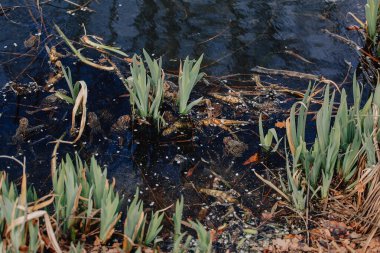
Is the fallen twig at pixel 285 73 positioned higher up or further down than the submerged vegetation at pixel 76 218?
higher up


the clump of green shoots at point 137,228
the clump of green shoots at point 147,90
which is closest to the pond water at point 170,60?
the clump of green shoots at point 147,90

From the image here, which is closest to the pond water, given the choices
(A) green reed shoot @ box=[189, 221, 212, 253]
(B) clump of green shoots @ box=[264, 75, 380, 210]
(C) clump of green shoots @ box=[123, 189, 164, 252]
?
(B) clump of green shoots @ box=[264, 75, 380, 210]

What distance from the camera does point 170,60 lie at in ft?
12.6

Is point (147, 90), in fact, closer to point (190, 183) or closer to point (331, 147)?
point (190, 183)

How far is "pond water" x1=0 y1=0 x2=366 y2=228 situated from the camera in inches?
122

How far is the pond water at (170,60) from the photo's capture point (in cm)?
311

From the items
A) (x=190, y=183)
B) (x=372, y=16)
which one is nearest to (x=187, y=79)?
(x=190, y=183)

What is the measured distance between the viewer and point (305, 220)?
284 centimetres

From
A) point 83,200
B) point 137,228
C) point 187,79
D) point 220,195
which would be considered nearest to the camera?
point 137,228

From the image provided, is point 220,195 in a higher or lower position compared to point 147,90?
lower

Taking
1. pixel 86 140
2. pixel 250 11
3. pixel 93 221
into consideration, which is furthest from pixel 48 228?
pixel 250 11

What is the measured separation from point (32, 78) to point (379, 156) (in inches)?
84.2

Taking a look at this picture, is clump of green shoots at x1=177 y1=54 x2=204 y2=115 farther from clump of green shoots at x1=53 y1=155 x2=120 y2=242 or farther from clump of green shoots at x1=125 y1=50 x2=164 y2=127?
clump of green shoots at x1=53 y1=155 x2=120 y2=242

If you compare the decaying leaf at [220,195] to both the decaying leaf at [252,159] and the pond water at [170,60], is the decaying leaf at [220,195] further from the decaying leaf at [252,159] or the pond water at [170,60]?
the decaying leaf at [252,159]
